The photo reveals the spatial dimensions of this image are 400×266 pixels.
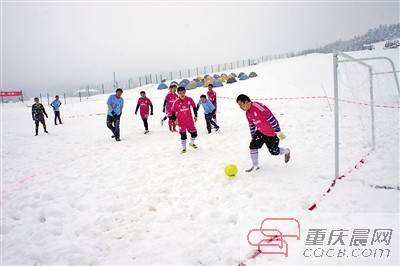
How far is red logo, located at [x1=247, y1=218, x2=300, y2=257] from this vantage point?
11.6 feet

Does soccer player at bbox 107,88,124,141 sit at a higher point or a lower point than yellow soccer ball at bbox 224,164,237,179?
higher

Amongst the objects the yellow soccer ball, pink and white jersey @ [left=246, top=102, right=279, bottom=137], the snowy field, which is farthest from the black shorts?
the yellow soccer ball

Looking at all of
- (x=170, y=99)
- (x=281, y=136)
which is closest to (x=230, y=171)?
(x=281, y=136)

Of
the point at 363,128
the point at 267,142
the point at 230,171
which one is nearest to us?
the point at 230,171

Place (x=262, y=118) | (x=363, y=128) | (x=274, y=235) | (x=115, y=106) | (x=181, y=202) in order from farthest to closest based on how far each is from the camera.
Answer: (x=115, y=106) → (x=363, y=128) → (x=262, y=118) → (x=181, y=202) → (x=274, y=235)

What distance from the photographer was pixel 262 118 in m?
5.84

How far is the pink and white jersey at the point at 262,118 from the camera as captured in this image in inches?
228

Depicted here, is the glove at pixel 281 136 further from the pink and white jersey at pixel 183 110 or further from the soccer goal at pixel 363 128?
the pink and white jersey at pixel 183 110

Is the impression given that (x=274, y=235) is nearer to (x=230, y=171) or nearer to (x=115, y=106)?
(x=230, y=171)

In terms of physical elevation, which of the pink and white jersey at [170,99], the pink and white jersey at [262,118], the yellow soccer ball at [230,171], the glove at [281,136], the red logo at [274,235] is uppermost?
the pink and white jersey at [170,99]

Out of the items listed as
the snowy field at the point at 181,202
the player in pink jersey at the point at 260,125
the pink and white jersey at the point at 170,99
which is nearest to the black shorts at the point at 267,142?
the player in pink jersey at the point at 260,125

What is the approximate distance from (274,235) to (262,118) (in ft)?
9.01

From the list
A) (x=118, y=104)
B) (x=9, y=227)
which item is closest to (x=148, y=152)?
(x=118, y=104)

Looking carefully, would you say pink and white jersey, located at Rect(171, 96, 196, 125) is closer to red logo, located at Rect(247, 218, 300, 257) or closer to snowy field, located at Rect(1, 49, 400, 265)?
snowy field, located at Rect(1, 49, 400, 265)
